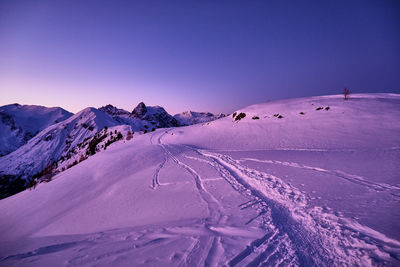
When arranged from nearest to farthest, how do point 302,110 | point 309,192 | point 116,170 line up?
point 309,192
point 116,170
point 302,110

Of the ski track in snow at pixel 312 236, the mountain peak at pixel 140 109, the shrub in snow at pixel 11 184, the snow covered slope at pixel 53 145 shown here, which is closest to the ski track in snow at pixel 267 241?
the ski track in snow at pixel 312 236

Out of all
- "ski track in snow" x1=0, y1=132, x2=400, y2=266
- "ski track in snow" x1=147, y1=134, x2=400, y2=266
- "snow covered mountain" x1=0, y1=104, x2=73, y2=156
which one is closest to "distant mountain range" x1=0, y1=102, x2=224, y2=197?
"ski track in snow" x1=0, y1=132, x2=400, y2=266

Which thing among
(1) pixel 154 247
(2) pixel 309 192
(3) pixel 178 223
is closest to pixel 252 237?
(3) pixel 178 223

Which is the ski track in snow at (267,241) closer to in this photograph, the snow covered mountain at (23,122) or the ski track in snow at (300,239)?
the ski track in snow at (300,239)

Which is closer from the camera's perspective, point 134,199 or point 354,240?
point 354,240

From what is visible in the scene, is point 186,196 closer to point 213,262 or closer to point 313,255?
point 213,262

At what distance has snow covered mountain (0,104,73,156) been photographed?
137 metres

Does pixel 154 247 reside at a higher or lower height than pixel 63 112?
lower

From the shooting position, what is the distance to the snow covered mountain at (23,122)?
448ft

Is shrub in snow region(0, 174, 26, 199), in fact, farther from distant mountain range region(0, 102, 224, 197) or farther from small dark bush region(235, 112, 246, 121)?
small dark bush region(235, 112, 246, 121)

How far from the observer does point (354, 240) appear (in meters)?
2.81

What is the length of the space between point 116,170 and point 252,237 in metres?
7.07

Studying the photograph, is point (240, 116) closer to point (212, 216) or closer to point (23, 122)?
point (212, 216)

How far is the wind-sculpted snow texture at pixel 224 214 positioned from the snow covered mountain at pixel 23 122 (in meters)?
183
